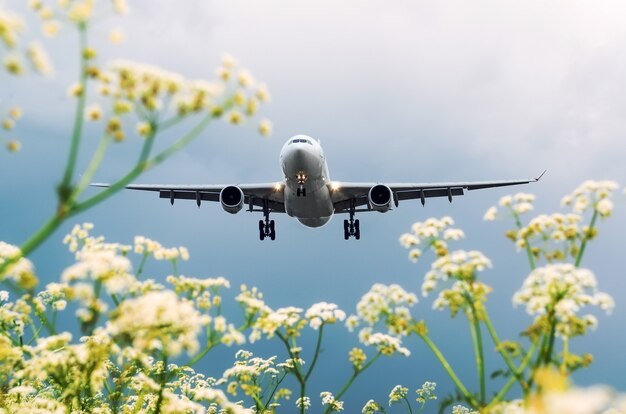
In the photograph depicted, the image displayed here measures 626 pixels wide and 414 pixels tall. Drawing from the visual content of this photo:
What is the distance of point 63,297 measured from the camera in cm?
711

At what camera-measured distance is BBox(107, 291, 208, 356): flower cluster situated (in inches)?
164

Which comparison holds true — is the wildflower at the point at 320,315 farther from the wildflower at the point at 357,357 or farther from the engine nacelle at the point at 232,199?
Answer: the engine nacelle at the point at 232,199

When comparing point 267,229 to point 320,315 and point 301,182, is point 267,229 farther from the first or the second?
point 320,315

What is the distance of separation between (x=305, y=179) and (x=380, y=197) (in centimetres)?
423

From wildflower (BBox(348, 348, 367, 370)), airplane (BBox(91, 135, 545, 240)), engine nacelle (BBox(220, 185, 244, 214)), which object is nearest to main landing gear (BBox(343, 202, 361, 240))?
airplane (BBox(91, 135, 545, 240))

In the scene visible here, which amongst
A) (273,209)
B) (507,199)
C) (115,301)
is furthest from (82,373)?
(273,209)

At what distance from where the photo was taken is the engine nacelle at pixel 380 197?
3153 cm

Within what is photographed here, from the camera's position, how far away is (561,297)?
4.66 metres

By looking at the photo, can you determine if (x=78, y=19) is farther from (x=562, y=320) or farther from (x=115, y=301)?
(x=562, y=320)

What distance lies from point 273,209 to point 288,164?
989 cm

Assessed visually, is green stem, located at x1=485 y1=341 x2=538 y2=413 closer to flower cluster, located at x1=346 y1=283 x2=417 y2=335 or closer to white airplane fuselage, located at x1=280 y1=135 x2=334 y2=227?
flower cluster, located at x1=346 y1=283 x2=417 y2=335

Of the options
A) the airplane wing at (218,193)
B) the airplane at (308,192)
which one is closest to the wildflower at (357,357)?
the airplane at (308,192)

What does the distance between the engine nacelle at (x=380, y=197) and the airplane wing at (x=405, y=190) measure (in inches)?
155

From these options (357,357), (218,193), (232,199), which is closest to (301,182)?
(232,199)
